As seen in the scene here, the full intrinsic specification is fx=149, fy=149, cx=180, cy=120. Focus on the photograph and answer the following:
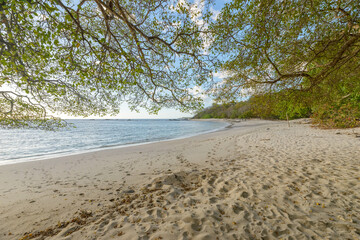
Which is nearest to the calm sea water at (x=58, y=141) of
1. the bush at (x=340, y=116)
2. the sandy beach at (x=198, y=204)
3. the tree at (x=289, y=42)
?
the sandy beach at (x=198, y=204)

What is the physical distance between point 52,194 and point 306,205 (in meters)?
7.67

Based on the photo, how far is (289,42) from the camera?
5348mm

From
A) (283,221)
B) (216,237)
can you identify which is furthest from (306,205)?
(216,237)

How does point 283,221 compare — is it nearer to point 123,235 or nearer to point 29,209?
point 123,235

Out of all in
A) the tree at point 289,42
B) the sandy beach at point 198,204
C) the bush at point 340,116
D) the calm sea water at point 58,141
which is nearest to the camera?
the sandy beach at point 198,204

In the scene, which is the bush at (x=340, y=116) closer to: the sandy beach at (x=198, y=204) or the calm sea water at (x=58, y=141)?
the sandy beach at (x=198, y=204)

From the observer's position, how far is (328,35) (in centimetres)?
502

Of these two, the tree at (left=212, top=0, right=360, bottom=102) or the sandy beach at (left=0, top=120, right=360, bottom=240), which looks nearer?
the sandy beach at (left=0, top=120, right=360, bottom=240)

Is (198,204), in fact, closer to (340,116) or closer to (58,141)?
(340,116)

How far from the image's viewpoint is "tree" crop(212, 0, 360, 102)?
441 cm

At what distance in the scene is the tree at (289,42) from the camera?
4.41 metres

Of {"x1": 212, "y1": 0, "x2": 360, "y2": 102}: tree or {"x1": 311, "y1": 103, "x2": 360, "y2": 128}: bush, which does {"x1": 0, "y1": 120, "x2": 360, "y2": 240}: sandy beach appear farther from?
{"x1": 311, "y1": 103, "x2": 360, "y2": 128}: bush

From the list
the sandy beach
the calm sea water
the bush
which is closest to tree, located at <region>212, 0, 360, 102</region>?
the sandy beach

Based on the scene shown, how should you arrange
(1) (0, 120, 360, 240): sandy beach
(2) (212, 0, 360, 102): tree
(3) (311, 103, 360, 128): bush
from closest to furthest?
(1) (0, 120, 360, 240): sandy beach
(2) (212, 0, 360, 102): tree
(3) (311, 103, 360, 128): bush
